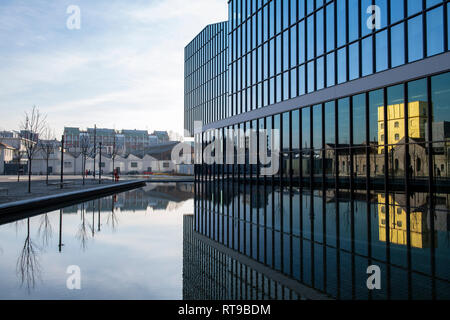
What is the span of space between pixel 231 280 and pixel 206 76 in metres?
39.4

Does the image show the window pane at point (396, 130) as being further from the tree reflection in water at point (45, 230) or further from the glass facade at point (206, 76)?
the glass facade at point (206, 76)

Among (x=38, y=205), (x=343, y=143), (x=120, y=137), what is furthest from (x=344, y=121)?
(x=120, y=137)

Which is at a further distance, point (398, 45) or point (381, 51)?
point (381, 51)

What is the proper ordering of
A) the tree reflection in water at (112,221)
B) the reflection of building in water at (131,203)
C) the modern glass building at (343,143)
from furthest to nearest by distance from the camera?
the reflection of building in water at (131,203) → the tree reflection in water at (112,221) → the modern glass building at (343,143)

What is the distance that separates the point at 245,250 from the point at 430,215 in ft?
25.9

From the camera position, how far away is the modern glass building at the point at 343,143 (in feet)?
20.3

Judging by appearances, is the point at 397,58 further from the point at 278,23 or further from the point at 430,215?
the point at 278,23

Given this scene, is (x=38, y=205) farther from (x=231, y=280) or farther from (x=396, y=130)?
(x=396, y=130)

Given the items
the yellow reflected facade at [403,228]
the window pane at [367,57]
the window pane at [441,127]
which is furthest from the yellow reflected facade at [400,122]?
the yellow reflected facade at [403,228]

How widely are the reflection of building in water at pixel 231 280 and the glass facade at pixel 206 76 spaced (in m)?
31.0

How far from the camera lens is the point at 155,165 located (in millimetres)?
66688

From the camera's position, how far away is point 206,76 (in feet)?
139

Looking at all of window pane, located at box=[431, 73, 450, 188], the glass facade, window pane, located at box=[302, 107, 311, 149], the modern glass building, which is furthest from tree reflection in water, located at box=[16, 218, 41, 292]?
the glass facade
